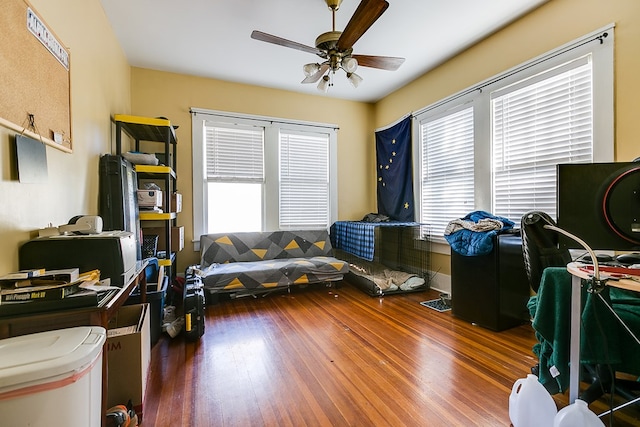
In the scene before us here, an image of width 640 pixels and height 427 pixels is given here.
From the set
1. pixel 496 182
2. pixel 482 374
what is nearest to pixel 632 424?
pixel 482 374

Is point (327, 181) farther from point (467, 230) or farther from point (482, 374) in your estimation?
point (482, 374)

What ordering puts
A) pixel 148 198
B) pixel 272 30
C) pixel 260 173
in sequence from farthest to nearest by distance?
pixel 260 173
pixel 272 30
pixel 148 198

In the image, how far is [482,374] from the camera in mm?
1790

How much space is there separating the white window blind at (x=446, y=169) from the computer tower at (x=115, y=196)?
324 centimetres

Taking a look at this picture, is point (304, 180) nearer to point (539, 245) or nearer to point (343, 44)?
point (343, 44)

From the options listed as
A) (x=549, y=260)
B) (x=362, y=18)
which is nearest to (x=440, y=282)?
(x=549, y=260)

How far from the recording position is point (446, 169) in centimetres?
346

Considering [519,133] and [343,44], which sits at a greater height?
[343,44]

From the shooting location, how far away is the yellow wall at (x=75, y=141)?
119cm

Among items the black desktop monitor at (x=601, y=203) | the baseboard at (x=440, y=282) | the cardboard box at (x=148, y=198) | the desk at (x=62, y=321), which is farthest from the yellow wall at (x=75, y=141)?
the baseboard at (x=440, y=282)

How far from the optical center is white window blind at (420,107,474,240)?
10.5 ft

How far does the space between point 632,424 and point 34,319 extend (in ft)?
8.50

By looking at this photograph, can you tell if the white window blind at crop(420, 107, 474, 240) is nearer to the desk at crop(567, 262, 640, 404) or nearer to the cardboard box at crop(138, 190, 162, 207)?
the desk at crop(567, 262, 640, 404)

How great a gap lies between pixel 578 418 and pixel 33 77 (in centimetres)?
279
